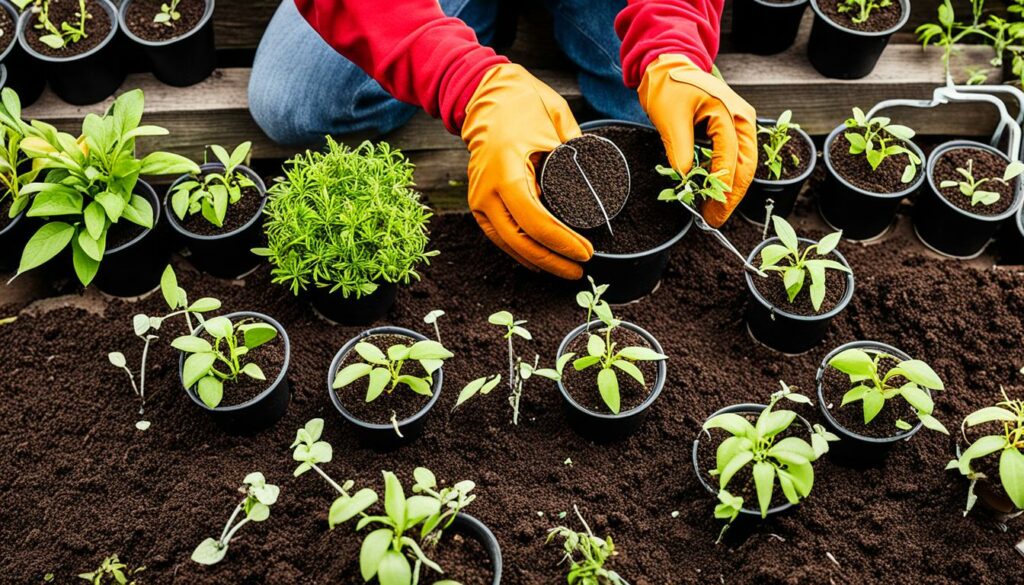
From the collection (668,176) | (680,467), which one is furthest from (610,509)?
(668,176)

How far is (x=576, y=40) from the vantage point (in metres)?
3.21

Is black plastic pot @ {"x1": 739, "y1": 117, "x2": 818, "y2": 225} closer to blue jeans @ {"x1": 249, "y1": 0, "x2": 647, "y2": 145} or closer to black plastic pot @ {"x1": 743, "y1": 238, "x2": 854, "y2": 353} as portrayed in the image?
black plastic pot @ {"x1": 743, "y1": 238, "x2": 854, "y2": 353}

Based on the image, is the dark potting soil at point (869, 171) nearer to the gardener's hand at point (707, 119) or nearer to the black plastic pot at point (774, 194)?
the black plastic pot at point (774, 194)

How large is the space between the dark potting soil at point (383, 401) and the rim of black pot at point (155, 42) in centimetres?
131

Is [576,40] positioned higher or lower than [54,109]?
higher

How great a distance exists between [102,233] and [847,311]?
212 centimetres

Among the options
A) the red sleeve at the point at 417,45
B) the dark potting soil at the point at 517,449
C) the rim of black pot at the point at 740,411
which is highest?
the red sleeve at the point at 417,45

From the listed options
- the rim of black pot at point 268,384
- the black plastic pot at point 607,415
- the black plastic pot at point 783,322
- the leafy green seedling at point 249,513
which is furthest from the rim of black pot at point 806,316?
the leafy green seedling at point 249,513

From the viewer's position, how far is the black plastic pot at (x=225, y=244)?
8.73 ft

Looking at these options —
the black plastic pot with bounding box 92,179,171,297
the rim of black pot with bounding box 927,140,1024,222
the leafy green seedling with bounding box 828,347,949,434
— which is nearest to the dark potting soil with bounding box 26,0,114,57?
the black plastic pot with bounding box 92,179,171,297

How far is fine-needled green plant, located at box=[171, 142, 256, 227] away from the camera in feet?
8.48

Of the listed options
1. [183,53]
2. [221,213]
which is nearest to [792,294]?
[221,213]

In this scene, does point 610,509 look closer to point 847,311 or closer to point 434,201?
point 847,311

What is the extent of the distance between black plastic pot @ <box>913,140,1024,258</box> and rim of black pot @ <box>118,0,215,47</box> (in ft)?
7.75
